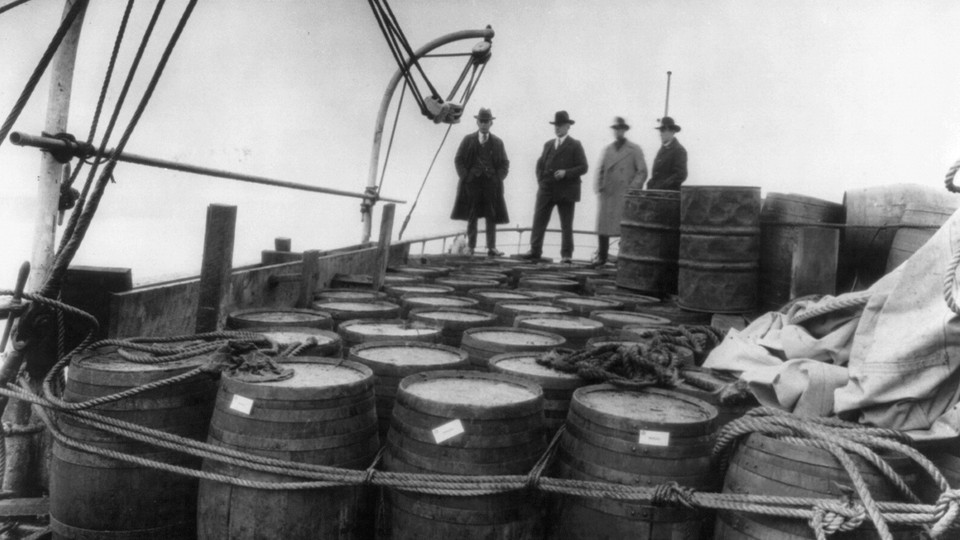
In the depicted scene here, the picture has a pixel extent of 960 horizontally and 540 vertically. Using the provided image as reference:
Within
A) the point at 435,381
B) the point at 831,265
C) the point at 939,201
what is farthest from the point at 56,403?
the point at 939,201

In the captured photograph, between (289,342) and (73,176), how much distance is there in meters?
1.47

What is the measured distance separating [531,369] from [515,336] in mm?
863

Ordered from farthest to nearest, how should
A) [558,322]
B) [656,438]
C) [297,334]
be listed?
[558,322] → [297,334] → [656,438]

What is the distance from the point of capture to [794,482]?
2531 millimetres

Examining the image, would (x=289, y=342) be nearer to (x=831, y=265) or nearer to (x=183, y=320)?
(x=183, y=320)

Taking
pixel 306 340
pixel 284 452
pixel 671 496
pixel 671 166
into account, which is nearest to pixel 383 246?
pixel 306 340

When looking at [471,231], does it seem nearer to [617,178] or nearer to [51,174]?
[617,178]

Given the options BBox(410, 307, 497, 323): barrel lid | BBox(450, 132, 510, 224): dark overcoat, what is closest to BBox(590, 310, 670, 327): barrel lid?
BBox(410, 307, 497, 323): barrel lid

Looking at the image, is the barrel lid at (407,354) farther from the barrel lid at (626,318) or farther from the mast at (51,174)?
the barrel lid at (626,318)

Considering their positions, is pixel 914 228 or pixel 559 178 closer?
pixel 914 228

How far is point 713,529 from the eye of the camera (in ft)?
9.28

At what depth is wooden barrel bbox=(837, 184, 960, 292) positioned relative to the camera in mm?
5500

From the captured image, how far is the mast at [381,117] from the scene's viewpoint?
9.91 metres

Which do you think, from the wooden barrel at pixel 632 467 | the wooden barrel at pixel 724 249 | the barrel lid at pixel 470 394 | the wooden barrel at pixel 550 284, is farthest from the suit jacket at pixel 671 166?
the wooden barrel at pixel 632 467
